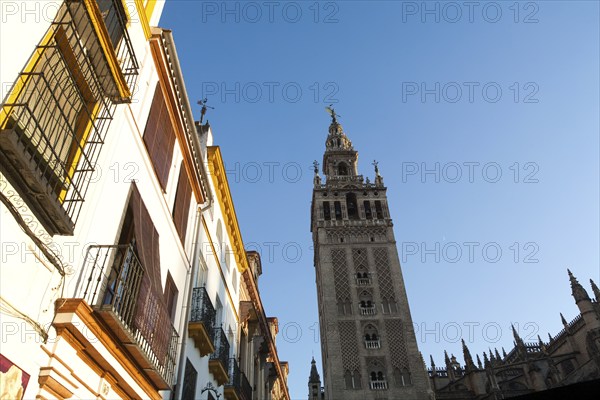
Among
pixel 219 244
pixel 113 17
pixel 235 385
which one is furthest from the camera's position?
pixel 219 244

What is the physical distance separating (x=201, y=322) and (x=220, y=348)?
112 inches

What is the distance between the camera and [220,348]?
13.0 metres

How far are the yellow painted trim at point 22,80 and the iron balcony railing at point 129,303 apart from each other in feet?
6.69

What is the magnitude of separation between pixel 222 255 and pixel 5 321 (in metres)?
11.3

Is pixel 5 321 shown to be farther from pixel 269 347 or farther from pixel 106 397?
pixel 269 347

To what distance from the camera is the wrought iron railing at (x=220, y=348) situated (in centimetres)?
1269

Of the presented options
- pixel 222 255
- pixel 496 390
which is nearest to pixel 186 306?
pixel 222 255

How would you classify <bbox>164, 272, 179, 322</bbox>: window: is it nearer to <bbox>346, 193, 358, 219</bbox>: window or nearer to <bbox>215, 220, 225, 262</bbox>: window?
<bbox>215, 220, 225, 262</bbox>: window

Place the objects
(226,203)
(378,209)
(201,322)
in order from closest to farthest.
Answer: (201,322) < (226,203) < (378,209)

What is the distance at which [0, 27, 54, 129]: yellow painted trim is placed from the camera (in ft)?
14.5

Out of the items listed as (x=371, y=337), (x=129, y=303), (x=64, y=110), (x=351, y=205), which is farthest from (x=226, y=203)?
(x=351, y=205)

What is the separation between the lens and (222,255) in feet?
51.5

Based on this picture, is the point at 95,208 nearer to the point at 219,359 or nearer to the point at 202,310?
the point at 202,310

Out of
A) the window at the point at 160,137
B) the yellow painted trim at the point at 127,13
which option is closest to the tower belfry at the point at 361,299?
the window at the point at 160,137
